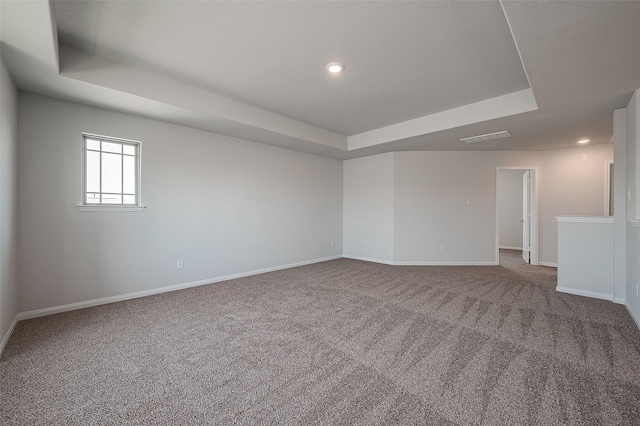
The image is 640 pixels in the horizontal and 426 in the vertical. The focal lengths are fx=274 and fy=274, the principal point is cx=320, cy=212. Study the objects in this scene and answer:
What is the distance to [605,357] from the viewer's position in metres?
2.18

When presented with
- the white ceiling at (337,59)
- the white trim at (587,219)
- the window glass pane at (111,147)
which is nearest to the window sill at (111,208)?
the window glass pane at (111,147)

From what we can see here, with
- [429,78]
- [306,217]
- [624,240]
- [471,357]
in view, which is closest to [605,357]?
[471,357]

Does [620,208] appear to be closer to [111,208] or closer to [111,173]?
[111,208]

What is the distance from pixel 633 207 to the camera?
312 cm

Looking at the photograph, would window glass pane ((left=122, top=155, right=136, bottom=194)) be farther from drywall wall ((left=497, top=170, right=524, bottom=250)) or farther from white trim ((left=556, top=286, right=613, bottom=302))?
drywall wall ((left=497, top=170, right=524, bottom=250))

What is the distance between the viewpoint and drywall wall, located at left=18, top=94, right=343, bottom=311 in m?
3.06

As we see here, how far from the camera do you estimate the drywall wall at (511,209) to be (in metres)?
7.99

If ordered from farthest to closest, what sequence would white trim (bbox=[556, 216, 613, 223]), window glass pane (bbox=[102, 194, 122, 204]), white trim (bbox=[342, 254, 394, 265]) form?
white trim (bbox=[342, 254, 394, 265]) → white trim (bbox=[556, 216, 613, 223]) → window glass pane (bbox=[102, 194, 122, 204])

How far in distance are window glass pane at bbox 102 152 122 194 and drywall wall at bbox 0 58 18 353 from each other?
0.81 m

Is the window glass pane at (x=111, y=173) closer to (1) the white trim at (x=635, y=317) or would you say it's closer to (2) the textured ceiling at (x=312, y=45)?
(2) the textured ceiling at (x=312, y=45)

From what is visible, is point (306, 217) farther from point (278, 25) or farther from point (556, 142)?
point (556, 142)

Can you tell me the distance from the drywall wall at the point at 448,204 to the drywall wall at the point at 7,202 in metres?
5.67

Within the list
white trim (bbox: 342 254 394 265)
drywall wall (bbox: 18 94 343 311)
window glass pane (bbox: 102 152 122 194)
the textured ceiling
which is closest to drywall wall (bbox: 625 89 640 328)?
the textured ceiling

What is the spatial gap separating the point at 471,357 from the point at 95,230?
4.27 metres
